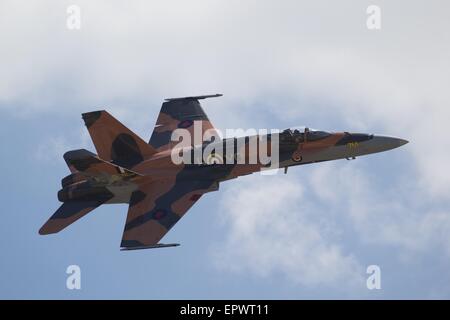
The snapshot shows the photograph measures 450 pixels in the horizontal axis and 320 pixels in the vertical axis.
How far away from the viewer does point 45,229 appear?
49750 millimetres

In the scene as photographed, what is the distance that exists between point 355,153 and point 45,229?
15285 millimetres

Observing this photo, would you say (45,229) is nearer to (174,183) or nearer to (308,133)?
(174,183)

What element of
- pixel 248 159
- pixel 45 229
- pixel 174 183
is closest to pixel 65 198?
pixel 45 229

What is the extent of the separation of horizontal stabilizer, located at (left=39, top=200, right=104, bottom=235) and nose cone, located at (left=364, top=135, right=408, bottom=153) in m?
13.2

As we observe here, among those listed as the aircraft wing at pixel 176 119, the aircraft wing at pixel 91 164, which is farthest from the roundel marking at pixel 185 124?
the aircraft wing at pixel 91 164

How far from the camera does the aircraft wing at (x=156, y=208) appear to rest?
47.9 m

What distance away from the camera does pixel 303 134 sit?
164 ft

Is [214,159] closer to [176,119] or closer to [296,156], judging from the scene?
[296,156]

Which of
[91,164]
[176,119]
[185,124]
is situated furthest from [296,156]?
[91,164]

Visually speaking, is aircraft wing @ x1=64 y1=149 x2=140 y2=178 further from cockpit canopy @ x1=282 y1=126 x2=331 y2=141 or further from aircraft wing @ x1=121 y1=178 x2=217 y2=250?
cockpit canopy @ x1=282 y1=126 x2=331 y2=141

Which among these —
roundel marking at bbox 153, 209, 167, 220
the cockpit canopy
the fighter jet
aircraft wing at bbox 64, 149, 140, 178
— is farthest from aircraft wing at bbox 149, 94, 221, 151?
the cockpit canopy

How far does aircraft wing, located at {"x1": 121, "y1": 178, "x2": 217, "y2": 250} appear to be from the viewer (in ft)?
157

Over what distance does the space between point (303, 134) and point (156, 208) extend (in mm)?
7872

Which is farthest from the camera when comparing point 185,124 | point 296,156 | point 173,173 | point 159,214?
→ point 185,124
